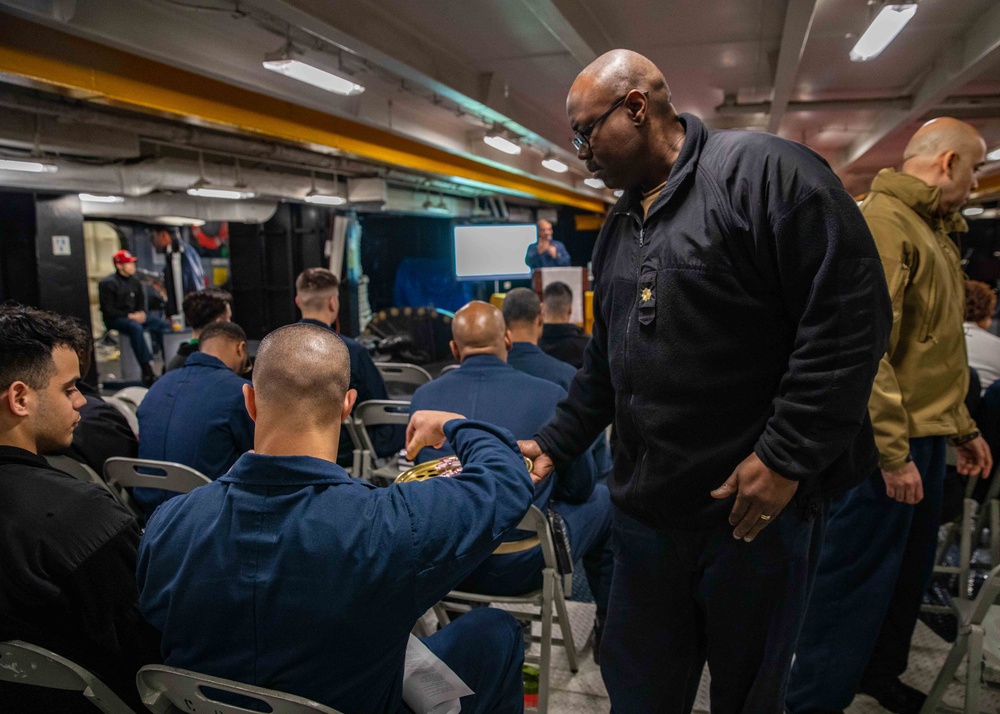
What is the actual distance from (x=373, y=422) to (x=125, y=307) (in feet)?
24.8

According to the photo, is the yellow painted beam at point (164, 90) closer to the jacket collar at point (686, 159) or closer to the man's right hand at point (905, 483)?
the jacket collar at point (686, 159)

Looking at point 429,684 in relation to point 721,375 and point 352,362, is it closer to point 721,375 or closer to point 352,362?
point 721,375

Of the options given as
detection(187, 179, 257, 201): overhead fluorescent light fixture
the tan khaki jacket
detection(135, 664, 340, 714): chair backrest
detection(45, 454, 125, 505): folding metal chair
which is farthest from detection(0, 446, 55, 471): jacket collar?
detection(187, 179, 257, 201): overhead fluorescent light fixture

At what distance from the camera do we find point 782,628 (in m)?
1.24

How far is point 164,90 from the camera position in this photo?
392cm

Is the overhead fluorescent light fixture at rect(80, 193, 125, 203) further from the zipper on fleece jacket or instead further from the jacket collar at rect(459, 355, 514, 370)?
the zipper on fleece jacket

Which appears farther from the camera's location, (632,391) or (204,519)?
(632,391)

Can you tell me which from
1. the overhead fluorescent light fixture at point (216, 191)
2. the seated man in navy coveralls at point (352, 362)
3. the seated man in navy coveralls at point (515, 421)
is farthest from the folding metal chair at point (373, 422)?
the overhead fluorescent light fixture at point (216, 191)

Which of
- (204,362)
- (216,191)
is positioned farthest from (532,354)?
(216,191)

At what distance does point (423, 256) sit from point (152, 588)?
15.7 m

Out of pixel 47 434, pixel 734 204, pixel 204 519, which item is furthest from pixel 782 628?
pixel 47 434

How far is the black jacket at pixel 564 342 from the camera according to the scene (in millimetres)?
4172

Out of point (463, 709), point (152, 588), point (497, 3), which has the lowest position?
point (463, 709)

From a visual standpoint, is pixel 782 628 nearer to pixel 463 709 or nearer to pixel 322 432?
pixel 463 709
